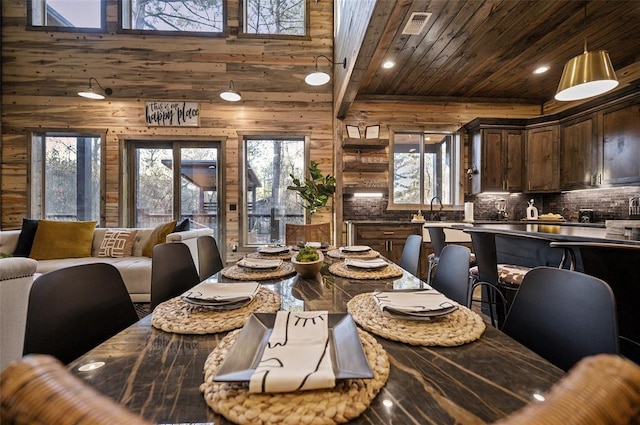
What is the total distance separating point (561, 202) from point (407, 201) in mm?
2340

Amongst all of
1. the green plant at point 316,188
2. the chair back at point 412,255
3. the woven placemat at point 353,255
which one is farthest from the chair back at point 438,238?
the green plant at point 316,188

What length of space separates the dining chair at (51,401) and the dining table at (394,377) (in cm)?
27

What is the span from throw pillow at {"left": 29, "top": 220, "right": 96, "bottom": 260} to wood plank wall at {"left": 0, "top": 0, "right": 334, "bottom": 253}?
1136mm

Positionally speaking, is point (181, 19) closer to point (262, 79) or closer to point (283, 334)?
point (262, 79)

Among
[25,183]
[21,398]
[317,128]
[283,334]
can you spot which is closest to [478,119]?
[317,128]

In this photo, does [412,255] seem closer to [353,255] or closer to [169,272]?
[353,255]

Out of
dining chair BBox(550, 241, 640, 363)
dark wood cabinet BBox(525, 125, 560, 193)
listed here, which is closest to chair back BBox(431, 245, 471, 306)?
dining chair BBox(550, 241, 640, 363)

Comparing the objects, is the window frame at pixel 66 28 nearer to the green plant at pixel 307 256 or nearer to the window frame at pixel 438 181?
the window frame at pixel 438 181

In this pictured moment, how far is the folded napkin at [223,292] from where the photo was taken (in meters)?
0.90

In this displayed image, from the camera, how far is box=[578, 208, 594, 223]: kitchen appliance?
3.92m

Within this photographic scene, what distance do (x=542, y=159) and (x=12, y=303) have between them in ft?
18.9

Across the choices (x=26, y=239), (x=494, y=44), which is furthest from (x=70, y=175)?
(x=494, y=44)

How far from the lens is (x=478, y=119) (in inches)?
166

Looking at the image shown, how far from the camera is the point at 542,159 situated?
13.7ft
